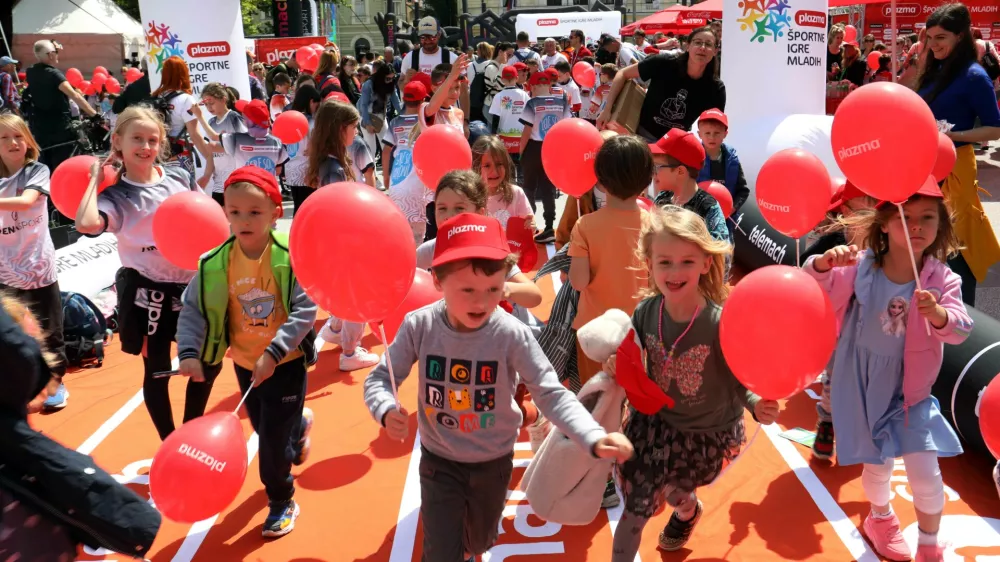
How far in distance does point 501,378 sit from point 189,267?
1.95 metres

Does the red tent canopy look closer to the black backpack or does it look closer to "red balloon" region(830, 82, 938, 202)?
the black backpack

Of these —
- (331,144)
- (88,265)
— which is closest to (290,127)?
(331,144)

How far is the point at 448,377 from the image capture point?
2.79 metres

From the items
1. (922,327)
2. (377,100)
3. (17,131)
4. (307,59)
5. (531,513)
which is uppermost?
(307,59)

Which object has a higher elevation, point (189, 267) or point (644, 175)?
point (644, 175)

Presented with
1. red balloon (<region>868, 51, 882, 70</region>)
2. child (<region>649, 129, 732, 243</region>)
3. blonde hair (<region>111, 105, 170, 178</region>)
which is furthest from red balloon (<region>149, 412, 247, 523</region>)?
red balloon (<region>868, 51, 882, 70</region>)

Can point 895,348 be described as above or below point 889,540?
above

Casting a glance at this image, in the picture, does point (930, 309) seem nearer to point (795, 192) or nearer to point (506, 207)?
point (795, 192)

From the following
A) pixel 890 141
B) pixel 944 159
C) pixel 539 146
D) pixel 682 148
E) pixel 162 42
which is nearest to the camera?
pixel 890 141

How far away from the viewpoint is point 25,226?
489cm

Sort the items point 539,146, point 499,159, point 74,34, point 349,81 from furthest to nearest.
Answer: point 74,34 → point 349,81 → point 539,146 → point 499,159

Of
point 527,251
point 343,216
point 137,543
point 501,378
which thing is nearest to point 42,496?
point 137,543

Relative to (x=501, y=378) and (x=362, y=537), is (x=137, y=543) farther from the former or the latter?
(x=362, y=537)

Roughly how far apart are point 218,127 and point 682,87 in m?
4.85
